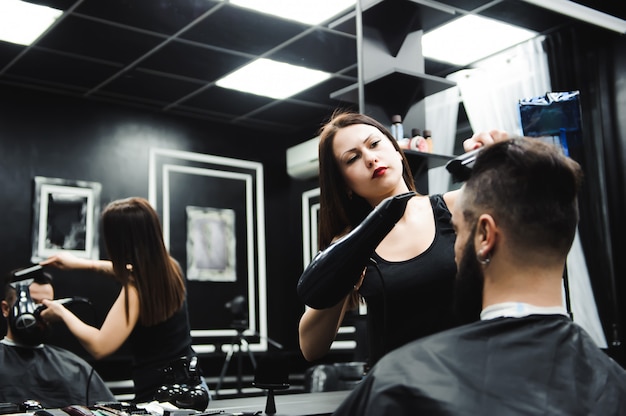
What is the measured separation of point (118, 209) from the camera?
241 cm

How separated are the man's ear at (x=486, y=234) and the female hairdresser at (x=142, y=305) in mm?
1488

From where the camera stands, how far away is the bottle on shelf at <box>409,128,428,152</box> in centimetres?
328

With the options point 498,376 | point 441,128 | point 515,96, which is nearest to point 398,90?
point 441,128

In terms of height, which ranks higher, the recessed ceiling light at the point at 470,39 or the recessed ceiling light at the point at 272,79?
the recessed ceiling light at the point at 470,39

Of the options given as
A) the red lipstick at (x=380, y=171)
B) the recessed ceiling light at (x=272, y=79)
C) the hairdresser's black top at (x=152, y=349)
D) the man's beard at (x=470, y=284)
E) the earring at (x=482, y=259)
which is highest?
the recessed ceiling light at (x=272, y=79)

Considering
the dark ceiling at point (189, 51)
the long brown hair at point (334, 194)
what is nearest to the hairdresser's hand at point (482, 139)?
the long brown hair at point (334, 194)

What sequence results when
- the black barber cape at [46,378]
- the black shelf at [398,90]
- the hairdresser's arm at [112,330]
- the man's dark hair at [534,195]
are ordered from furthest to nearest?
the black shelf at [398,90] → the black barber cape at [46,378] → the hairdresser's arm at [112,330] → the man's dark hair at [534,195]

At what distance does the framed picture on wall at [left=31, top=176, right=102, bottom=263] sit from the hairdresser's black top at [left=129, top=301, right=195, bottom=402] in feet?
4.00

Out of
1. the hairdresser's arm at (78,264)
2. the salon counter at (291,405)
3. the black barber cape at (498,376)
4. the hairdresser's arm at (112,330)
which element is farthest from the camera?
the hairdresser's arm at (78,264)

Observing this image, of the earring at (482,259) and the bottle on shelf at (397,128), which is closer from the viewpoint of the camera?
the earring at (482,259)

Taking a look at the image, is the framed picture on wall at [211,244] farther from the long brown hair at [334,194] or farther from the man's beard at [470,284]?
the man's beard at [470,284]

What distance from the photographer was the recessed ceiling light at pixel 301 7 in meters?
3.91

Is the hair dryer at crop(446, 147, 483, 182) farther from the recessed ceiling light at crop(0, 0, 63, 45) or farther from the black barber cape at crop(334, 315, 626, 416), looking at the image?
the recessed ceiling light at crop(0, 0, 63, 45)

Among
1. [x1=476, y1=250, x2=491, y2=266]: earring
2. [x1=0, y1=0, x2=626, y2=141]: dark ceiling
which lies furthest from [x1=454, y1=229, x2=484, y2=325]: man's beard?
[x1=0, y1=0, x2=626, y2=141]: dark ceiling
